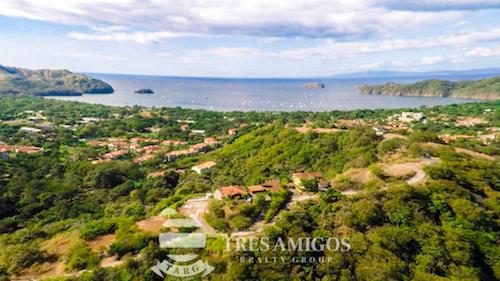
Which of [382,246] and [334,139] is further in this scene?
[334,139]

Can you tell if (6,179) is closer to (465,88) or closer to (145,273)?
(145,273)

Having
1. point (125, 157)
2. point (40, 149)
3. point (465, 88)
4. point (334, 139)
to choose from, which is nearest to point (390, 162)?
point (334, 139)

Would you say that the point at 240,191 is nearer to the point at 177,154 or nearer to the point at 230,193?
the point at 230,193

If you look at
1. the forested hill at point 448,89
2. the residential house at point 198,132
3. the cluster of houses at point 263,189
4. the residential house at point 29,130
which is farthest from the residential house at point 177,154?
the forested hill at point 448,89

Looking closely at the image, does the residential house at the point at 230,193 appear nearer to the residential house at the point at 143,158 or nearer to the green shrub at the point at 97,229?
the green shrub at the point at 97,229

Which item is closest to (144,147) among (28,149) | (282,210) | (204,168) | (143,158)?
(143,158)

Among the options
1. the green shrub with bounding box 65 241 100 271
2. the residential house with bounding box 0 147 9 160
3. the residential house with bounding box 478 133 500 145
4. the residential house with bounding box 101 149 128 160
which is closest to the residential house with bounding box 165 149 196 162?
the residential house with bounding box 101 149 128 160
